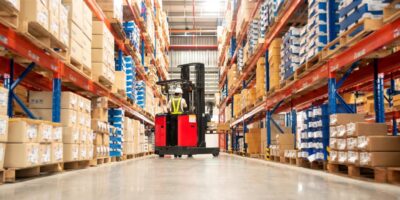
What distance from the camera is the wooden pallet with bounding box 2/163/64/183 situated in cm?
414

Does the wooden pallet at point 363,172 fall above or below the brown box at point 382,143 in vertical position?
below

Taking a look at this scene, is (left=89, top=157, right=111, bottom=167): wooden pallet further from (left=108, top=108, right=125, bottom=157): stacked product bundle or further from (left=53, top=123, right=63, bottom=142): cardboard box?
(left=53, top=123, right=63, bottom=142): cardboard box

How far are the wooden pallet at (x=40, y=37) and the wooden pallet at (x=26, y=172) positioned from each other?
4.52 ft

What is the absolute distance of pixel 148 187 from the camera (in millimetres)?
3582

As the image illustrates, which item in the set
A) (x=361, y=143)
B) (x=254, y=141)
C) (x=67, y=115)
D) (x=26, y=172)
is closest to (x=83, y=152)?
(x=67, y=115)

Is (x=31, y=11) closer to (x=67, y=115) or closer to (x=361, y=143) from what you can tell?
(x=67, y=115)

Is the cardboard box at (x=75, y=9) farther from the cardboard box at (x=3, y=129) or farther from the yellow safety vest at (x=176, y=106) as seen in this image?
the yellow safety vest at (x=176, y=106)

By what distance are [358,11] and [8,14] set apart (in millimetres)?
3637

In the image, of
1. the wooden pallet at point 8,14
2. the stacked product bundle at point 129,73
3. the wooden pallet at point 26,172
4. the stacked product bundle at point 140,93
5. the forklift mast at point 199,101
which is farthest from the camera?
the stacked product bundle at point 140,93

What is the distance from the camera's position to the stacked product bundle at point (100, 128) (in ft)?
24.4

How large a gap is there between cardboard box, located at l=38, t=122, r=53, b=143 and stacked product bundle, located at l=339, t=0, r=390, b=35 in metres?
3.57

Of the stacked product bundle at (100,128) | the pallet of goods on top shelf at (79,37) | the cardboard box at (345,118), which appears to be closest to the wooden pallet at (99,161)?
the stacked product bundle at (100,128)

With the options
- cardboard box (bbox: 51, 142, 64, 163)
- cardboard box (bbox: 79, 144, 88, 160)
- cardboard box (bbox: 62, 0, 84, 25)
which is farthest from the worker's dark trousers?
cardboard box (bbox: 51, 142, 64, 163)

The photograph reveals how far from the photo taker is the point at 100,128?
764 centimetres
